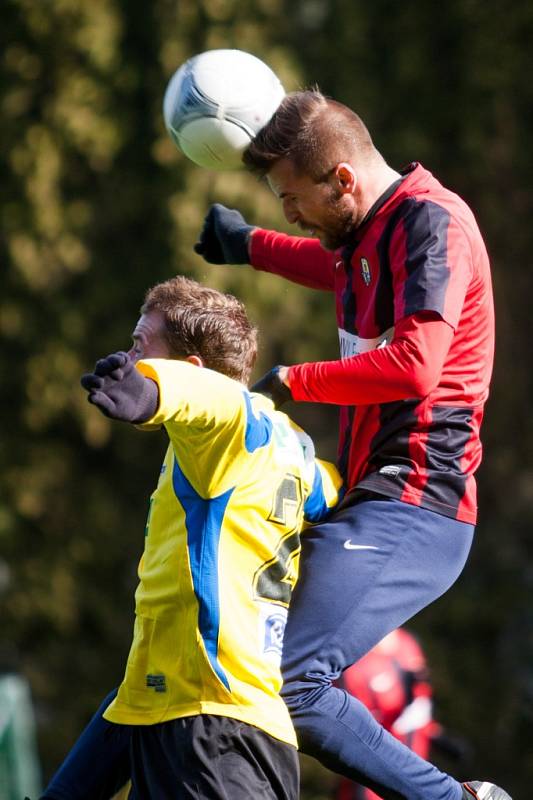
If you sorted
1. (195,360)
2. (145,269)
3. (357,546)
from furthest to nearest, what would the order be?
(145,269)
(357,546)
(195,360)

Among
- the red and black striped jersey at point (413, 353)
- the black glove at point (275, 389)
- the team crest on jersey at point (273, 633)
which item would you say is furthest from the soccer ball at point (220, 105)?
the team crest on jersey at point (273, 633)

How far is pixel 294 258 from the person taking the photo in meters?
3.49

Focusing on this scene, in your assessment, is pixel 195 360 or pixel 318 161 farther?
pixel 318 161

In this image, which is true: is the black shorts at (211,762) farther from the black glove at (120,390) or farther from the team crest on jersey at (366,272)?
the team crest on jersey at (366,272)

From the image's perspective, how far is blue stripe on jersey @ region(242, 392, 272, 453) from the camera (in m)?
2.62

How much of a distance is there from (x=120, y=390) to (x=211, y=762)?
84 cm

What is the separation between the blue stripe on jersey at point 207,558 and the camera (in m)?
2.64

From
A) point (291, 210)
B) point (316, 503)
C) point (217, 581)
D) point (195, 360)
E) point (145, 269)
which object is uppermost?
point (145, 269)

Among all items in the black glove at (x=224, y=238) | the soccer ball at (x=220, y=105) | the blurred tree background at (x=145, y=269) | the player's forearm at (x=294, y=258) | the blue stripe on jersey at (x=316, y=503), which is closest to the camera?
the blue stripe on jersey at (x=316, y=503)

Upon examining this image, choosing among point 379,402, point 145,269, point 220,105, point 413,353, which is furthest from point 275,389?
point 145,269

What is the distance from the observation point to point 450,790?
288 cm

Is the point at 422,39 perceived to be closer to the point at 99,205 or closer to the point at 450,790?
the point at 99,205

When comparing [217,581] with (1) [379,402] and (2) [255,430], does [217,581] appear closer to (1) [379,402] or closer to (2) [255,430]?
(2) [255,430]

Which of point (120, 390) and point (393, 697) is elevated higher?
point (120, 390)
